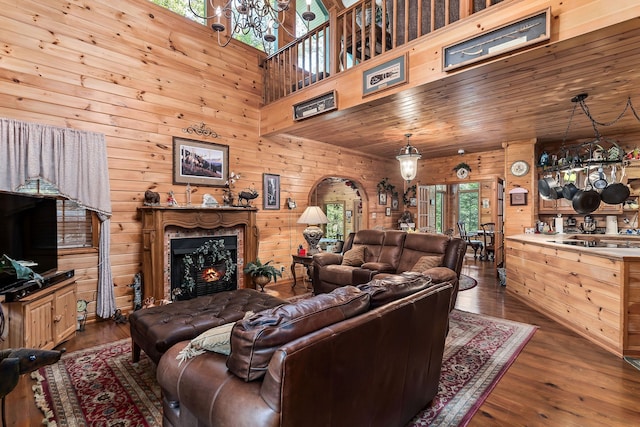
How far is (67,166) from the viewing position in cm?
337

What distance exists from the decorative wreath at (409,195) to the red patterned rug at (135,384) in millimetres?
5368

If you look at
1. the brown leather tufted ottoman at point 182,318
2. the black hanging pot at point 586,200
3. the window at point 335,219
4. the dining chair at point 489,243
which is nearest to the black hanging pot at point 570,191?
the black hanging pot at point 586,200

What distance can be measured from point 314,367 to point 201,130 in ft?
13.9

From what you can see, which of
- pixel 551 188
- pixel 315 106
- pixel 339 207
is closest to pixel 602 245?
pixel 551 188

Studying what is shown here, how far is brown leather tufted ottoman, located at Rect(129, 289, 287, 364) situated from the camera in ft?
6.99

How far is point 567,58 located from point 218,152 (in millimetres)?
4216

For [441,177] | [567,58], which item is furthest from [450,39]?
[441,177]

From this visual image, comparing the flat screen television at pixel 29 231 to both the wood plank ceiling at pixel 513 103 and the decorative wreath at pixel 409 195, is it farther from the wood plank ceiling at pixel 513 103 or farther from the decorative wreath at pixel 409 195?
the decorative wreath at pixel 409 195

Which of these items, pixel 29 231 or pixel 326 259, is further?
pixel 326 259

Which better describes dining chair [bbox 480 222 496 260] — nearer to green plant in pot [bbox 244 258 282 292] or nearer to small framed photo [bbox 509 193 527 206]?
small framed photo [bbox 509 193 527 206]

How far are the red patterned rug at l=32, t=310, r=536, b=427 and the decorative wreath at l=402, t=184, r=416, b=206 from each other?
5.37m

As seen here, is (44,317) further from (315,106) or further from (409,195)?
(409,195)

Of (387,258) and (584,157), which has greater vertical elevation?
(584,157)

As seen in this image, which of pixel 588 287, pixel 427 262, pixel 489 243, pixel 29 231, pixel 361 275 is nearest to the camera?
pixel 29 231
